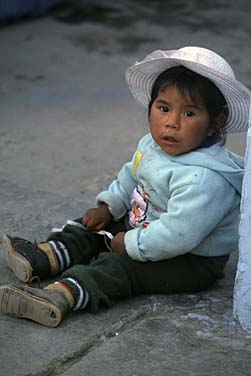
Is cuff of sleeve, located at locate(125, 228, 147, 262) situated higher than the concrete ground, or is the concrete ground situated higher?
cuff of sleeve, located at locate(125, 228, 147, 262)

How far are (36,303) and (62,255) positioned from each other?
459mm

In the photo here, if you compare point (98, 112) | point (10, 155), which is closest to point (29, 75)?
point (98, 112)

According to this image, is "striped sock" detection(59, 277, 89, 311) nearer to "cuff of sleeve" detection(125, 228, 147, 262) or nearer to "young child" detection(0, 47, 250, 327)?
"young child" detection(0, 47, 250, 327)

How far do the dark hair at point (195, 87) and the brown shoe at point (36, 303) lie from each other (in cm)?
77

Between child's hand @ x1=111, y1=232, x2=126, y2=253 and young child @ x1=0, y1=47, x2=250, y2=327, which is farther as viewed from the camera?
child's hand @ x1=111, y1=232, x2=126, y2=253

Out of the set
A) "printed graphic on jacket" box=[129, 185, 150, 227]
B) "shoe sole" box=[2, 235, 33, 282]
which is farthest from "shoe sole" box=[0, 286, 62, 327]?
"printed graphic on jacket" box=[129, 185, 150, 227]

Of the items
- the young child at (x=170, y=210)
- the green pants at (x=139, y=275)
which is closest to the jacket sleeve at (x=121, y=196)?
the young child at (x=170, y=210)

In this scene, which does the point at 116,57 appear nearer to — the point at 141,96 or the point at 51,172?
the point at 51,172

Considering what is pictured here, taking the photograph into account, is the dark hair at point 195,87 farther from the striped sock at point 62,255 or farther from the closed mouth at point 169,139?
the striped sock at point 62,255

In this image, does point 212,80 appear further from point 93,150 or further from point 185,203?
point 93,150

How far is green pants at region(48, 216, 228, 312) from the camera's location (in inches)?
124

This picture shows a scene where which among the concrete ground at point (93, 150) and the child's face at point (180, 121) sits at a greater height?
the child's face at point (180, 121)

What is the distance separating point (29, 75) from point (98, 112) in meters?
0.82

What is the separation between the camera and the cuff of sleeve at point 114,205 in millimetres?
3545
